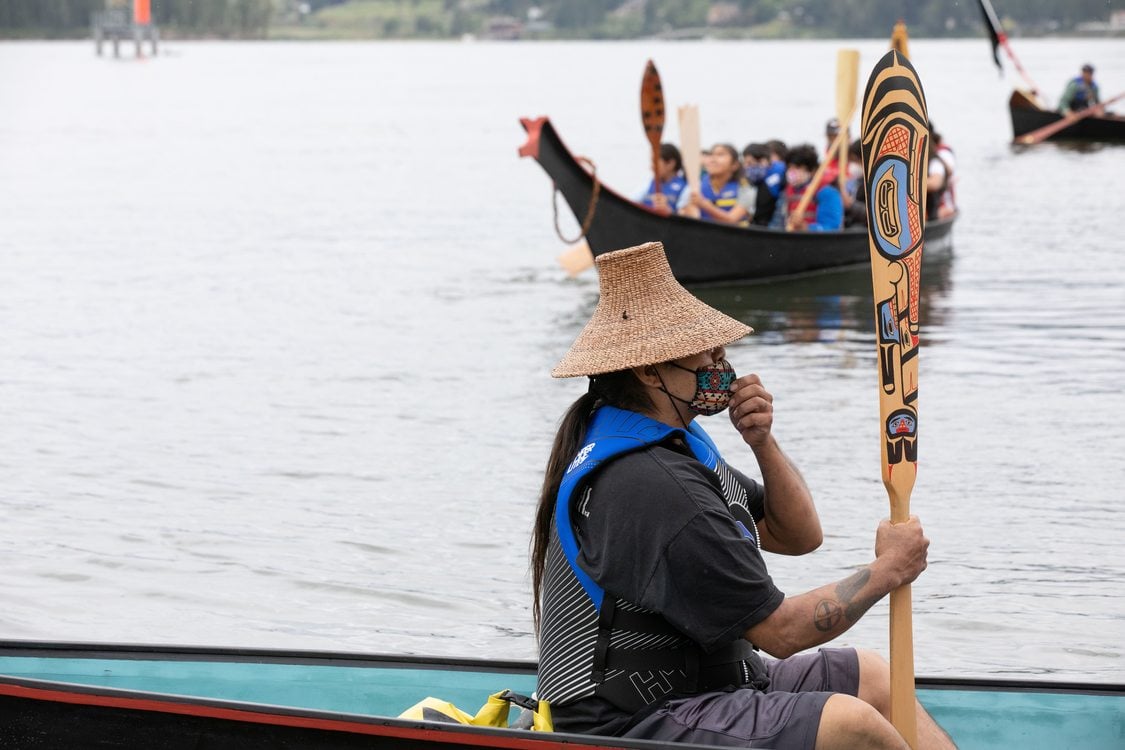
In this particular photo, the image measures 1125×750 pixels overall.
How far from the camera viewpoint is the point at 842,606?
2.72 meters

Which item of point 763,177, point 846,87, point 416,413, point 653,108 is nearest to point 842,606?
point 416,413

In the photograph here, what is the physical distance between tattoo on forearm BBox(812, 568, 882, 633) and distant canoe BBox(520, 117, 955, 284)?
339 inches

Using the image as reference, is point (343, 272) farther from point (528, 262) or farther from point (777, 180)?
point (777, 180)

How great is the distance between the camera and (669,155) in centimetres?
1253

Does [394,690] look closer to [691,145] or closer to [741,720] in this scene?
[741,720]

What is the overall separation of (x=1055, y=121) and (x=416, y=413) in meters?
22.0

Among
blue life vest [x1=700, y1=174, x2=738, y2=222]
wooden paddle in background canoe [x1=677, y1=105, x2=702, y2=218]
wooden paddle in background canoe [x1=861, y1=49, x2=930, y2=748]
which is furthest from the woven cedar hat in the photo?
blue life vest [x1=700, y1=174, x2=738, y2=222]

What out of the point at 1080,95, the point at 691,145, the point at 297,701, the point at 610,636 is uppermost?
the point at 691,145

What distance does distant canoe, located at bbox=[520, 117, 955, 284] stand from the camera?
11586 mm

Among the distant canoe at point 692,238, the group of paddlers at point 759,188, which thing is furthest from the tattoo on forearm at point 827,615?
the group of paddlers at point 759,188

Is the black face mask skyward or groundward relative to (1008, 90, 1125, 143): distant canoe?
skyward

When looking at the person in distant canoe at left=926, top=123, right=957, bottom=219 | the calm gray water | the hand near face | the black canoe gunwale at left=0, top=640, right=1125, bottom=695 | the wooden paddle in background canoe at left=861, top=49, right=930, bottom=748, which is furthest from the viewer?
the person in distant canoe at left=926, top=123, right=957, bottom=219

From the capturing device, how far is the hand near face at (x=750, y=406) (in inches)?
114

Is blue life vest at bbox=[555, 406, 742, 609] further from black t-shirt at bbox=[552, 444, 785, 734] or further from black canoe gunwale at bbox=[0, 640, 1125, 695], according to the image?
black canoe gunwale at bbox=[0, 640, 1125, 695]
